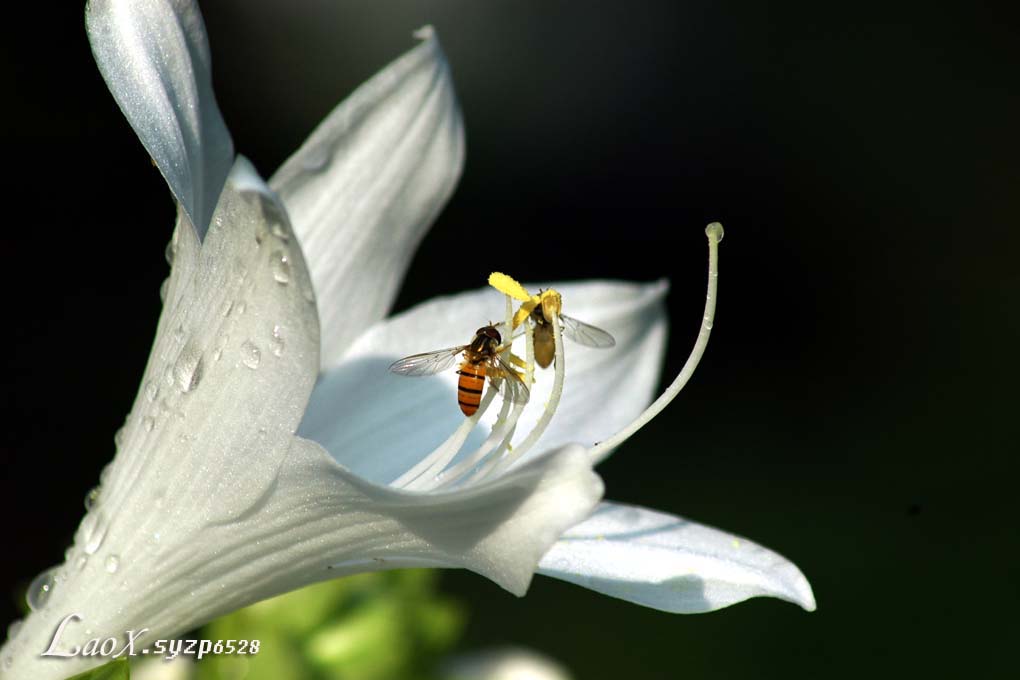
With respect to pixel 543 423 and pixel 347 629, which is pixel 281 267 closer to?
pixel 543 423

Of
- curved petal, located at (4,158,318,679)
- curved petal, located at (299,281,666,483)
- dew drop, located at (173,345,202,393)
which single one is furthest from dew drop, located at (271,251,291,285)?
curved petal, located at (299,281,666,483)

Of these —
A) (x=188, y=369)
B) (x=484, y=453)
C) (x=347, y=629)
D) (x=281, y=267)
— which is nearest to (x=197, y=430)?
(x=188, y=369)

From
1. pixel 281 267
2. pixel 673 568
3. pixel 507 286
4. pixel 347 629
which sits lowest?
pixel 347 629

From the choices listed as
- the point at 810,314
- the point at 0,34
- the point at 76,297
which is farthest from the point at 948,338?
the point at 0,34

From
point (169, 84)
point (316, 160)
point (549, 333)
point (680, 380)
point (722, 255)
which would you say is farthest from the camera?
point (722, 255)

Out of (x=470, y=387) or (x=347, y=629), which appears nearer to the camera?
(x=470, y=387)

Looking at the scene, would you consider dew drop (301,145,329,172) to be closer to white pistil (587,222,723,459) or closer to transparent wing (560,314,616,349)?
transparent wing (560,314,616,349)

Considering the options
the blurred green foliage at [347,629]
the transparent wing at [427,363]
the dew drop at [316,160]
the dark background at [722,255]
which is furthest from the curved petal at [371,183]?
the dark background at [722,255]
